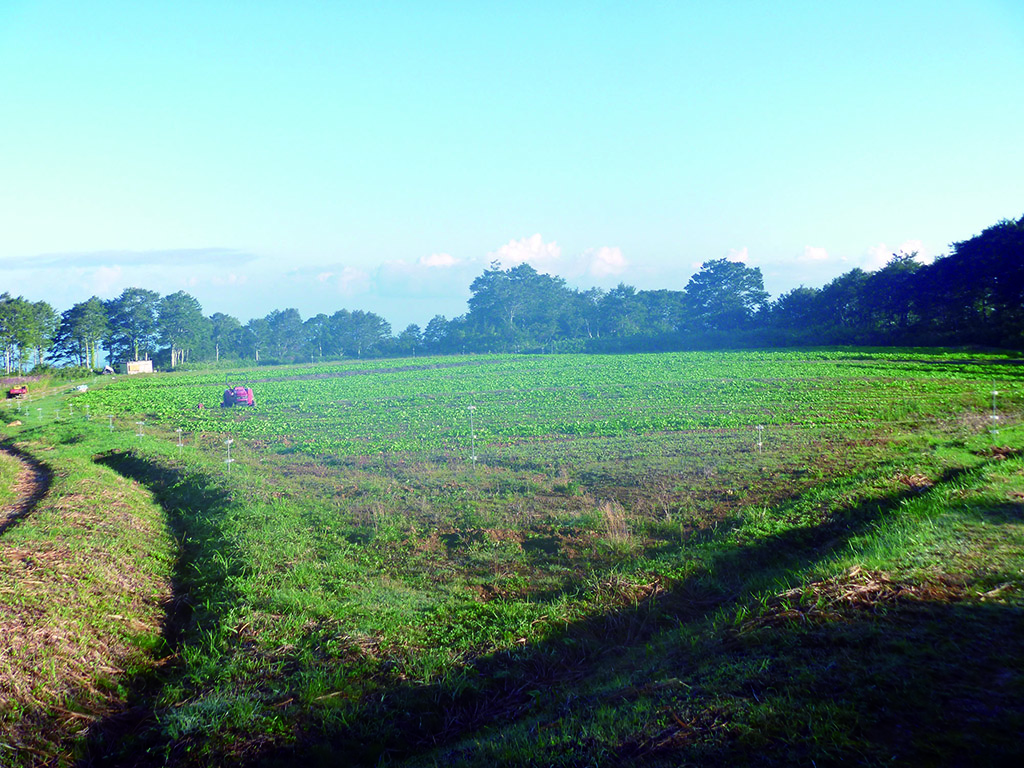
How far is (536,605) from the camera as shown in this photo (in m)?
7.42

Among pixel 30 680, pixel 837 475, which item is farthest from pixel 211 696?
pixel 837 475

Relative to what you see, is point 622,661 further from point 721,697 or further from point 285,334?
point 285,334

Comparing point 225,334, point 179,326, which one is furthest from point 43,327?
point 225,334

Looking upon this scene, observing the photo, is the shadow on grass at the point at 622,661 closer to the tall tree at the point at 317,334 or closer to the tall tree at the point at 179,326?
the tall tree at the point at 179,326

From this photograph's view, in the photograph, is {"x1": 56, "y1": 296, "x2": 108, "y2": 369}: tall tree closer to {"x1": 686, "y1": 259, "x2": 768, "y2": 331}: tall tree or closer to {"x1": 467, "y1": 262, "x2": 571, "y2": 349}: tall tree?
{"x1": 467, "y1": 262, "x2": 571, "y2": 349}: tall tree

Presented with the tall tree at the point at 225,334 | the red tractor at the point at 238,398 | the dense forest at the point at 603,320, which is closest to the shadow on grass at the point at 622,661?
the red tractor at the point at 238,398

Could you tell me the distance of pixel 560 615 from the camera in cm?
715

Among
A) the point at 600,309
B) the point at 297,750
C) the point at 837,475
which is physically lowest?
the point at 297,750

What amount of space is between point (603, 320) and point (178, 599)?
85350 millimetres

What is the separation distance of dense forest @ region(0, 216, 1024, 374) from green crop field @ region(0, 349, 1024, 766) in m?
41.1

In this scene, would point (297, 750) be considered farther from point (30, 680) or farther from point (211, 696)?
point (30, 680)

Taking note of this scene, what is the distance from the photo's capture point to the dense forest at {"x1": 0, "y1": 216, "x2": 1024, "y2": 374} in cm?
4934

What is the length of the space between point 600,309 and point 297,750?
→ 294 feet

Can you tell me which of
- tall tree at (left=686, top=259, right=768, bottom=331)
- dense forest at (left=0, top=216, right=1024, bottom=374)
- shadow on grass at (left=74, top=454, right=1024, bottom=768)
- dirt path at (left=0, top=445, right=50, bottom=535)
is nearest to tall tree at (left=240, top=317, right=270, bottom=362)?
dense forest at (left=0, top=216, right=1024, bottom=374)
